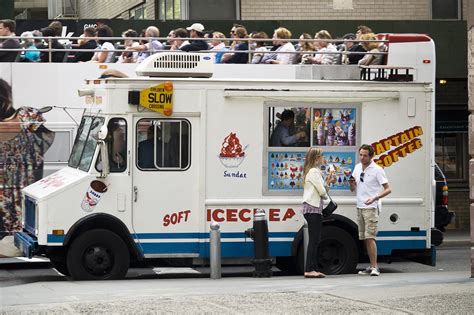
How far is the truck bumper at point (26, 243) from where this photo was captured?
1502cm

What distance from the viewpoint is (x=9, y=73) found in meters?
16.8

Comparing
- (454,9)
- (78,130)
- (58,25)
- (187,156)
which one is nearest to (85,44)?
(58,25)

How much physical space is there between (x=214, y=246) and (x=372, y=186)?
2.31 meters

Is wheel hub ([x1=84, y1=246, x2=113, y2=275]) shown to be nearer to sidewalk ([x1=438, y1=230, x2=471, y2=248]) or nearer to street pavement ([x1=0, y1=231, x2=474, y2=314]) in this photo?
street pavement ([x1=0, y1=231, x2=474, y2=314])

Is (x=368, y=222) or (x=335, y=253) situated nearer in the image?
(x=368, y=222)

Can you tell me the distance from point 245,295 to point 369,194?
3.65m

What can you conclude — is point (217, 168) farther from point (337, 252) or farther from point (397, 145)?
point (397, 145)

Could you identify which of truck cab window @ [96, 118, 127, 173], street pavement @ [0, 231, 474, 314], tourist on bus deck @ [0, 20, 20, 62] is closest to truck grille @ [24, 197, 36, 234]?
street pavement @ [0, 231, 474, 314]

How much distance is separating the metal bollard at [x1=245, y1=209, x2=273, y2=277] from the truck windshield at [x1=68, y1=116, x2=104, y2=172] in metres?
2.40

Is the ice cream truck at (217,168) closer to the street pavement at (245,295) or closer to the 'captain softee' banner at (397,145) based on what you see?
the 'captain softee' banner at (397,145)

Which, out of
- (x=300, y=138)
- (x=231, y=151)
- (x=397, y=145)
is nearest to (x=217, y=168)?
(x=231, y=151)

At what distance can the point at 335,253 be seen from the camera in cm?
1582

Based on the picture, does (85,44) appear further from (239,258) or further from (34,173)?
(239,258)

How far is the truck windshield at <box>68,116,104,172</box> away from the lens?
15328mm
